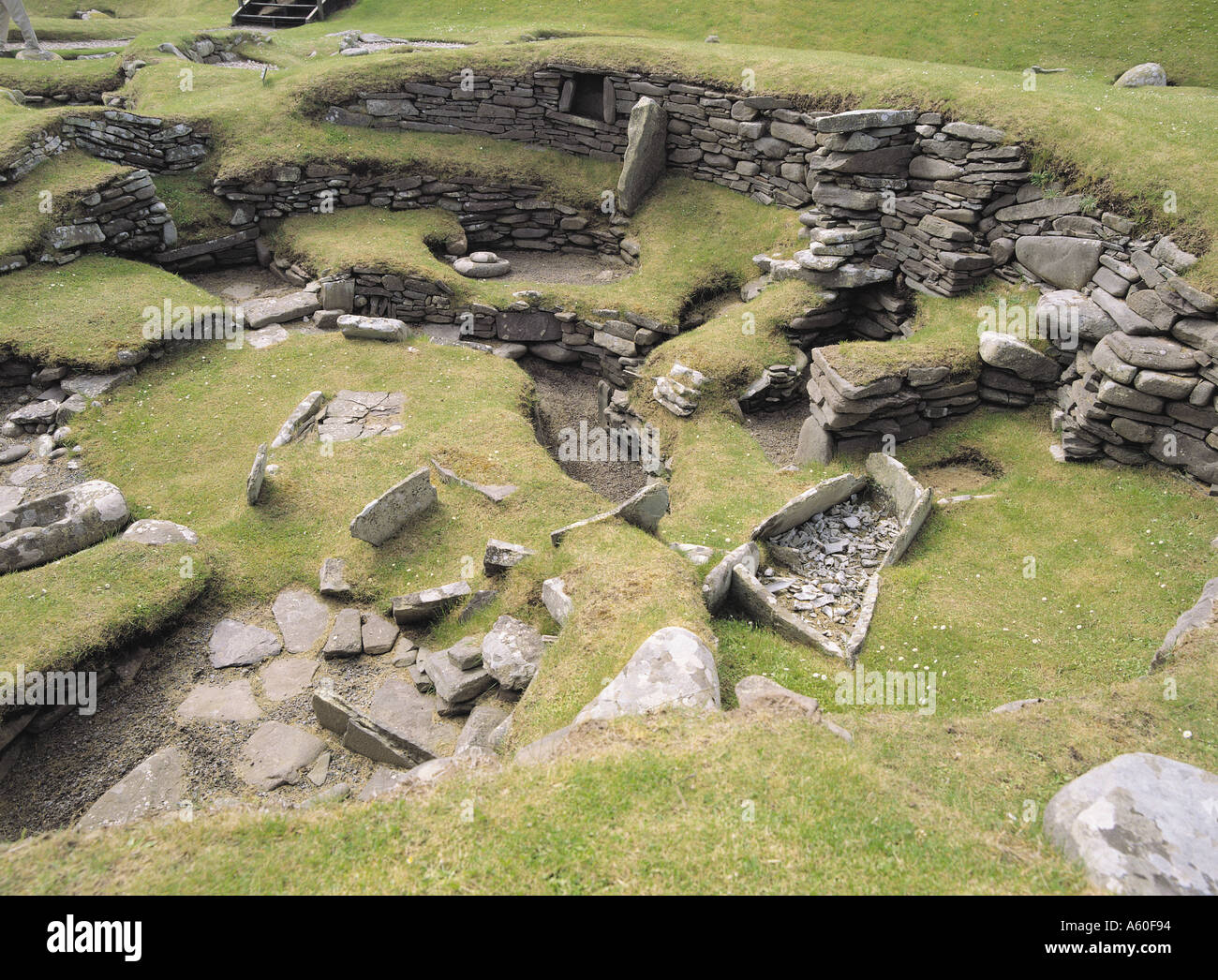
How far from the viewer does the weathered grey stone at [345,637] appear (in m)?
10.9

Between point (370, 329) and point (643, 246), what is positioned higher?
point (643, 246)

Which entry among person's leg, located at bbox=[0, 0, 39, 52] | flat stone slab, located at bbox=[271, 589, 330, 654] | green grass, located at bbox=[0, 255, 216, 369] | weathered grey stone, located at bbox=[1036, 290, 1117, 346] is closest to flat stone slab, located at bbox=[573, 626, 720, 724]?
flat stone slab, located at bbox=[271, 589, 330, 654]

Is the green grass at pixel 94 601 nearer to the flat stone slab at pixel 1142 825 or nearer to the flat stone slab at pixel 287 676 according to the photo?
the flat stone slab at pixel 287 676

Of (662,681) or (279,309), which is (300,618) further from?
(279,309)

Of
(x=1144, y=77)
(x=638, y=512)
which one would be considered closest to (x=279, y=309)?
(x=638, y=512)

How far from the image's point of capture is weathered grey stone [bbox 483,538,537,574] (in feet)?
37.9

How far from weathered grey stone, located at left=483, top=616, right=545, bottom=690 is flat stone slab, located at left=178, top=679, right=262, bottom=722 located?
312 centimetres

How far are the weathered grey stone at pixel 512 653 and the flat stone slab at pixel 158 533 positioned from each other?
17.9 ft

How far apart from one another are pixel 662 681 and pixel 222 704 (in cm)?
611

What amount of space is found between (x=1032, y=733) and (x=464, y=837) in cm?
567

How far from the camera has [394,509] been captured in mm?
12594

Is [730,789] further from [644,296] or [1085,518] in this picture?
[644,296]

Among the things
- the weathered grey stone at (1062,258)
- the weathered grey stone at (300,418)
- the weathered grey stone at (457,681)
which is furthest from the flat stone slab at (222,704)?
the weathered grey stone at (1062,258)
